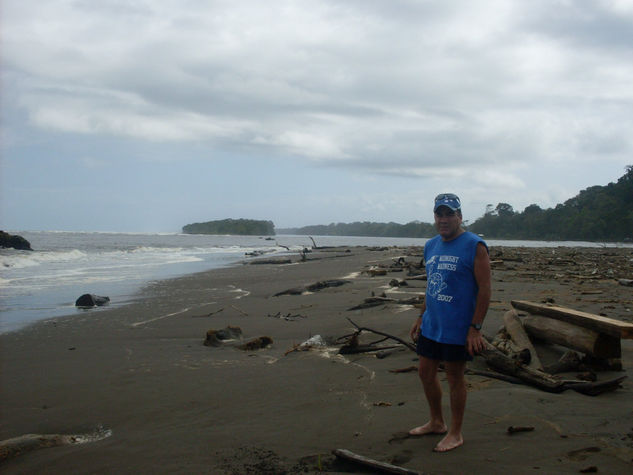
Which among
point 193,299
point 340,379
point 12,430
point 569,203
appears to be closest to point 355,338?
point 340,379

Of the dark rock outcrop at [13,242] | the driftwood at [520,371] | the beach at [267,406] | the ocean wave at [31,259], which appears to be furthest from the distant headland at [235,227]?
the driftwood at [520,371]

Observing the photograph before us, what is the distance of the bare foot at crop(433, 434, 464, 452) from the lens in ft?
11.4

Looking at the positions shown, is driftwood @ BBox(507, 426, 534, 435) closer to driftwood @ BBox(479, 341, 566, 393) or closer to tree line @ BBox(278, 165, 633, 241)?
driftwood @ BBox(479, 341, 566, 393)

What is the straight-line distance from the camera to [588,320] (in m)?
5.11

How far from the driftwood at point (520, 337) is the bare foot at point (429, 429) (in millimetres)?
1982

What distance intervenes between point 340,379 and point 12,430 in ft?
10.5

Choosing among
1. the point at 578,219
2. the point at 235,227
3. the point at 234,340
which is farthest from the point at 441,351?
the point at 235,227

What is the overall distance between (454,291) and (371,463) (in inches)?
55.1

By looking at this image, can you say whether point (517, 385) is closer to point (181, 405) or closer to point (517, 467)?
point (517, 467)

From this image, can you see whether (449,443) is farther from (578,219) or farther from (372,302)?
(578,219)

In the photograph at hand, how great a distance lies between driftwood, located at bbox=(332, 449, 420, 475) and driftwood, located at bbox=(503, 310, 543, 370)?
2871 millimetres

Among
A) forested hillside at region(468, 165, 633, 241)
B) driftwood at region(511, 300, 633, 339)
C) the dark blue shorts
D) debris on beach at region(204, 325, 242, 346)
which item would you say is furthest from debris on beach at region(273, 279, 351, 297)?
forested hillside at region(468, 165, 633, 241)

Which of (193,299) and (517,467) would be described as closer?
(517,467)

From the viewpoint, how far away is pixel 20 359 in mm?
6684
